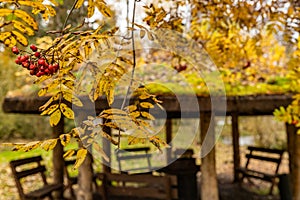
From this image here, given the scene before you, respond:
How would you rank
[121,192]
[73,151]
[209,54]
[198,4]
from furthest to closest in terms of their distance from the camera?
[121,192] < [209,54] < [198,4] < [73,151]

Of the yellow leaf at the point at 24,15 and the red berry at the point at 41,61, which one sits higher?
the yellow leaf at the point at 24,15

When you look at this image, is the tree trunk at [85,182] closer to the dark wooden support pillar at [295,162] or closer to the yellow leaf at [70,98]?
the dark wooden support pillar at [295,162]

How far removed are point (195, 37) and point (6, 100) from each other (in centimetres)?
291

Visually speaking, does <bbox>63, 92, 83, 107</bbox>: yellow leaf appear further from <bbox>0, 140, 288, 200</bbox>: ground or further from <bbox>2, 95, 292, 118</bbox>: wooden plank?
<bbox>0, 140, 288, 200</bbox>: ground

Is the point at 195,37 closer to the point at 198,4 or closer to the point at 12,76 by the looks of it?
the point at 198,4

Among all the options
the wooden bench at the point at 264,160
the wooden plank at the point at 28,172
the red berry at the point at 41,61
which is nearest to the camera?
the red berry at the point at 41,61

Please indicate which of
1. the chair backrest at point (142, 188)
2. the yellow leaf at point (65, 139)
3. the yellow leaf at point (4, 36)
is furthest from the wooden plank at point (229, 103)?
the yellow leaf at point (4, 36)

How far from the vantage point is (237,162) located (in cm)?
848

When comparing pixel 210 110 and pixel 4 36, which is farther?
pixel 210 110

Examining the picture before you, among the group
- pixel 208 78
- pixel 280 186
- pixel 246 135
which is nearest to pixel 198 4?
pixel 208 78

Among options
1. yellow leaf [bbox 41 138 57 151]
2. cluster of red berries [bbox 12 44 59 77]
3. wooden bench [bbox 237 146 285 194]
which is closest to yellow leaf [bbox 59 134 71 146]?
yellow leaf [bbox 41 138 57 151]

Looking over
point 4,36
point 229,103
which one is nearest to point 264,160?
point 229,103

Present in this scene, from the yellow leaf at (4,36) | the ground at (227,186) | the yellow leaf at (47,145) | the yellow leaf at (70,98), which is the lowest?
the ground at (227,186)

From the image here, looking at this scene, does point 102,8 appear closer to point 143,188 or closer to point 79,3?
point 79,3
